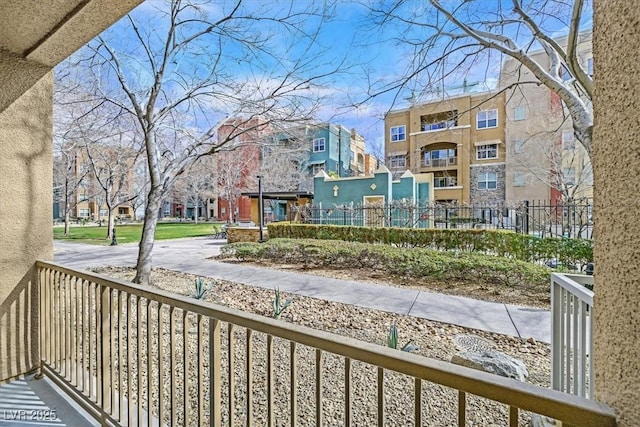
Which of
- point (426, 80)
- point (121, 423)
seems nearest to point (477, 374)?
point (121, 423)

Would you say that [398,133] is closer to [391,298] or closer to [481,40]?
[481,40]

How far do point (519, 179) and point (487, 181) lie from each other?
96.0 inches

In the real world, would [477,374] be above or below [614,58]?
below

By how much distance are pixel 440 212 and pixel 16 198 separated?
1243cm

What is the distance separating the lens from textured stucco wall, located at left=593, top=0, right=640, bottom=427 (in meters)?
0.65

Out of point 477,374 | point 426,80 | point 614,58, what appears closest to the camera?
point 614,58

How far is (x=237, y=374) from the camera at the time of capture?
2.93 meters

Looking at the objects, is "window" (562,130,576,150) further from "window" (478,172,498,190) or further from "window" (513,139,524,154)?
"window" (478,172,498,190)

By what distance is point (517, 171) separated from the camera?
19.1m

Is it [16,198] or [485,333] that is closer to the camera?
[16,198]

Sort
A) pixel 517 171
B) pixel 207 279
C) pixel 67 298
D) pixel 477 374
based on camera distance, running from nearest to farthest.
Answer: pixel 477 374 → pixel 67 298 → pixel 207 279 → pixel 517 171

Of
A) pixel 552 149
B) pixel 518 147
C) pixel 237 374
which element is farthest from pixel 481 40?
pixel 518 147

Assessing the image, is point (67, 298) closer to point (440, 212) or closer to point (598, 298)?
point (598, 298)

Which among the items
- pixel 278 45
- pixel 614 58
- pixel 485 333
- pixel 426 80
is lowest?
pixel 485 333
